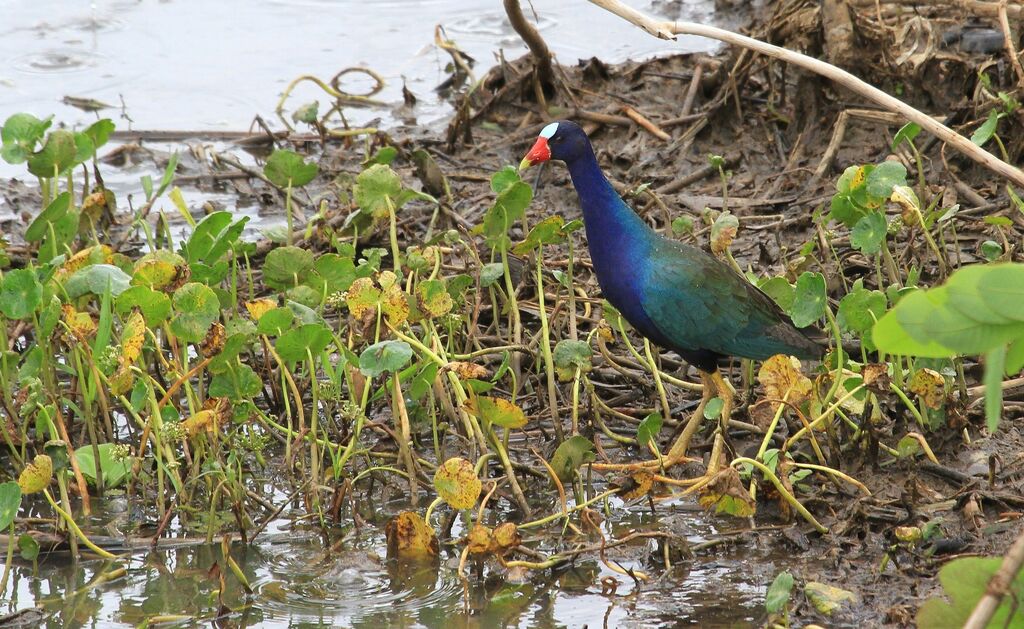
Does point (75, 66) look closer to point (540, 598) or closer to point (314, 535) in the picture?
point (314, 535)

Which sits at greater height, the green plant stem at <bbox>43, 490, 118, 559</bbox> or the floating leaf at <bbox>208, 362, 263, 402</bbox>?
the floating leaf at <bbox>208, 362, 263, 402</bbox>

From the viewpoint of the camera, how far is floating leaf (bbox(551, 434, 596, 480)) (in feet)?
11.5

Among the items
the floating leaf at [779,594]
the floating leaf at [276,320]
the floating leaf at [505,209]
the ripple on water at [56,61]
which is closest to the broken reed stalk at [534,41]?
the floating leaf at [505,209]

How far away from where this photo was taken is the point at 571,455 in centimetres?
352

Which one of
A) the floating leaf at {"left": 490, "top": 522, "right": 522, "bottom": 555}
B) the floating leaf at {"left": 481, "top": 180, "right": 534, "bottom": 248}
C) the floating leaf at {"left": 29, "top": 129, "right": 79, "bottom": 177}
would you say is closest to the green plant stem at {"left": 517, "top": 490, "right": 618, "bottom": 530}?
the floating leaf at {"left": 490, "top": 522, "right": 522, "bottom": 555}

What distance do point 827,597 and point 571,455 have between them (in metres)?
0.83

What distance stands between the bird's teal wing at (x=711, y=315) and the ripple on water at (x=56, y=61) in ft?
16.5

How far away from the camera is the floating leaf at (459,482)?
126 inches

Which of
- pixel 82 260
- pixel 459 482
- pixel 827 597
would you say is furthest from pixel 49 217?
pixel 827 597

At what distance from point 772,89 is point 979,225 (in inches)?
53.0

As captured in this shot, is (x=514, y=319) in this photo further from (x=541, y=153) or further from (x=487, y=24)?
(x=487, y=24)

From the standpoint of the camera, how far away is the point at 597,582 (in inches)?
129

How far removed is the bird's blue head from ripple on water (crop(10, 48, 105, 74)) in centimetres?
452

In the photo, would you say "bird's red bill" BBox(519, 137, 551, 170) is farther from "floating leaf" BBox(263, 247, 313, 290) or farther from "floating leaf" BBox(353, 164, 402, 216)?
"floating leaf" BBox(263, 247, 313, 290)
